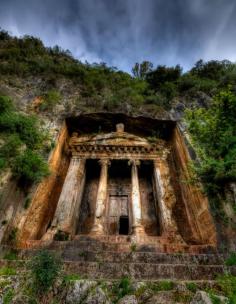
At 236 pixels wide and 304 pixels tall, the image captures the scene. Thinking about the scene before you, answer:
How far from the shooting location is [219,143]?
7586 mm

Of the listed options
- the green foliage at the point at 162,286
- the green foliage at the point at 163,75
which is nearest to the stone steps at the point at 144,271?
the green foliage at the point at 162,286

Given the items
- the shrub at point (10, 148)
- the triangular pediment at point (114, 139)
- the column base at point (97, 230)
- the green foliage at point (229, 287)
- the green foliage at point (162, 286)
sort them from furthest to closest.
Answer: the triangular pediment at point (114, 139) → the column base at point (97, 230) → the shrub at point (10, 148) → the green foliage at point (162, 286) → the green foliage at point (229, 287)

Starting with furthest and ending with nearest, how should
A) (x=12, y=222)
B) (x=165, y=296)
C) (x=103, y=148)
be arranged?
(x=103, y=148) → (x=12, y=222) → (x=165, y=296)

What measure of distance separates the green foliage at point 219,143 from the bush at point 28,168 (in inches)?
234

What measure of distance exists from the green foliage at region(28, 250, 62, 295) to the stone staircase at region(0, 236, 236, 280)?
96cm

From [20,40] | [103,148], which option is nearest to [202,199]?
[103,148]

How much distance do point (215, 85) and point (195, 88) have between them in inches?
50.5

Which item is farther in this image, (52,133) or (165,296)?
(52,133)

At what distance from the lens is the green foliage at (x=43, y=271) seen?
429 cm

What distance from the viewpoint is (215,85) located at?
1437 cm

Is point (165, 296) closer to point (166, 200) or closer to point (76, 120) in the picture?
point (166, 200)

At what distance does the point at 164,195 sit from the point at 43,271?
7.10 m

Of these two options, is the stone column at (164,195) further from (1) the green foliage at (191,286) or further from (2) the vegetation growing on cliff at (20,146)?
(2) the vegetation growing on cliff at (20,146)

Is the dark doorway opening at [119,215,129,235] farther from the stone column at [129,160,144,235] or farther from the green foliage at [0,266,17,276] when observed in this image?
the green foliage at [0,266,17,276]
